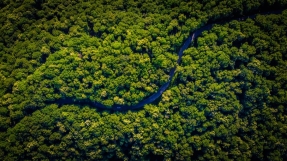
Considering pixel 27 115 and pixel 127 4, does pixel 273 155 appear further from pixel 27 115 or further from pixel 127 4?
pixel 27 115

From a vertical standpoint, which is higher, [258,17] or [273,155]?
[258,17]

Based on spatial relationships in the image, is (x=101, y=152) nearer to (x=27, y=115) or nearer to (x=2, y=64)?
(x=27, y=115)

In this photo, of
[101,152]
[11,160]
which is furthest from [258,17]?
[11,160]

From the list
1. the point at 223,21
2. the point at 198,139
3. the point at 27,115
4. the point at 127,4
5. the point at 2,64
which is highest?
the point at 127,4

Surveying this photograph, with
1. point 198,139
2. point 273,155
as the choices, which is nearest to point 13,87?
point 198,139

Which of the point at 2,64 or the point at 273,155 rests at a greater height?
the point at 2,64

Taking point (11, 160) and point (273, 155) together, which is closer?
point (11, 160)
